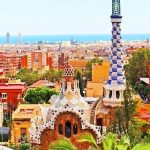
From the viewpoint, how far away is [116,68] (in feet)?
90.8

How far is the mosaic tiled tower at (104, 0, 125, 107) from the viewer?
27.1m

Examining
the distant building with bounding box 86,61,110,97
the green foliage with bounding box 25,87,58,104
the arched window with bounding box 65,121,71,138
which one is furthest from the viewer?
the green foliage with bounding box 25,87,58,104

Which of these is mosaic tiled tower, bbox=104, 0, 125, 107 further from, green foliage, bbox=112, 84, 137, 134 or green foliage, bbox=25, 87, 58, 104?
green foliage, bbox=25, 87, 58, 104

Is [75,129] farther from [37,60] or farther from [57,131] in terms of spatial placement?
[37,60]

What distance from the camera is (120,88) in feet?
89.2

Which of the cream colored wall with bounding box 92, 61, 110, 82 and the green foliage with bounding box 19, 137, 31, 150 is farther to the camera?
the cream colored wall with bounding box 92, 61, 110, 82

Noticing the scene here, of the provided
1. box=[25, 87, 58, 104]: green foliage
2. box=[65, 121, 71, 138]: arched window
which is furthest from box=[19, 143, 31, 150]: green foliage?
box=[25, 87, 58, 104]: green foliage

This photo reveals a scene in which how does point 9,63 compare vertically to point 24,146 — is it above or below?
below

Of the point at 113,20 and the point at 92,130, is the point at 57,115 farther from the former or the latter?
the point at 113,20

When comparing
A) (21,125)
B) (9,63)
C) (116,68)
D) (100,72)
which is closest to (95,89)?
(100,72)

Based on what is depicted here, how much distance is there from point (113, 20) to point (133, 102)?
5.46 meters

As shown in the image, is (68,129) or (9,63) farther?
(9,63)

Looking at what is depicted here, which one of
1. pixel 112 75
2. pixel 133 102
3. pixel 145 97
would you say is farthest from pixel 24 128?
pixel 145 97

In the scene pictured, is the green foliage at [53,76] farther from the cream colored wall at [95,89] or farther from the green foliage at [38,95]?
the cream colored wall at [95,89]
